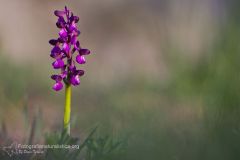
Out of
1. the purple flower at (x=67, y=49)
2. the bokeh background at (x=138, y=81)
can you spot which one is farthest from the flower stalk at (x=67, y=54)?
the bokeh background at (x=138, y=81)

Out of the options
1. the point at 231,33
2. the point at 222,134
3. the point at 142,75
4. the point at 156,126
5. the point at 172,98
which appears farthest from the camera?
the point at 142,75

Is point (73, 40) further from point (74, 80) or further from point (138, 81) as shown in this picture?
point (138, 81)

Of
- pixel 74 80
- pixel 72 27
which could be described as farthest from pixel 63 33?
pixel 74 80

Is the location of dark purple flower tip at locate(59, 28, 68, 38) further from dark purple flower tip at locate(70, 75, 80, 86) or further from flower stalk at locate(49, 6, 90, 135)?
dark purple flower tip at locate(70, 75, 80, 86)

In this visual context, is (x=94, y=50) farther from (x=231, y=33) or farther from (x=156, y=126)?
(x=156, y=126)

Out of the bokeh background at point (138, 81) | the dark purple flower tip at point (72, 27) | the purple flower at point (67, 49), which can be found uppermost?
the dark purple flower tip at point (72, 27)

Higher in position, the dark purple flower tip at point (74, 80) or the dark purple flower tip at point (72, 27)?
the dark purple flower tip at point (72, 27)

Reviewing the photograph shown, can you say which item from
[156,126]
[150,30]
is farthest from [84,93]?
[150,30]

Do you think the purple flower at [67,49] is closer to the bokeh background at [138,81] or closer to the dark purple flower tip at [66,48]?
the dark purple flower tip at [66,48]
